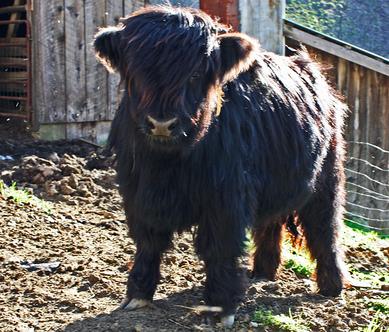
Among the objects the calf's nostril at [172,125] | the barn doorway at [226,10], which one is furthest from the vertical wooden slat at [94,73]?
the calf's nostril at [172,125]

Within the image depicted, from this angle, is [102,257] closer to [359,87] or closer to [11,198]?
[11,198]

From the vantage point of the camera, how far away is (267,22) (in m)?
10.5

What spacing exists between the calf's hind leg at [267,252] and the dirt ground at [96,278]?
0.13 metres

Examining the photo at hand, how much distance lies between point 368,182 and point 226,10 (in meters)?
3.16

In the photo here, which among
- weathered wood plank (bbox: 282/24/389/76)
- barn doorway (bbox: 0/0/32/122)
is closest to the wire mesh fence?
weathered wood plank (bbox: 282/24/389/76)

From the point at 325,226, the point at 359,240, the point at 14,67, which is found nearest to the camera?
the point at 325,226

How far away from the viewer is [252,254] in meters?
Answer: 6.19

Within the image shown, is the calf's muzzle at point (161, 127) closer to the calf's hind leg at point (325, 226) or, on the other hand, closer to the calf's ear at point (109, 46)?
the calf's ear at point (109, 46)

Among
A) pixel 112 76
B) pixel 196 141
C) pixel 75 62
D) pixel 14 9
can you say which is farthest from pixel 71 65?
pixel 196 141

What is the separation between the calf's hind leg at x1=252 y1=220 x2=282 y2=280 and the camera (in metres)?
6.02

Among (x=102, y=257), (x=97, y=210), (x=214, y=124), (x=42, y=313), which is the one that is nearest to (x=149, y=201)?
(x=214, y=124)

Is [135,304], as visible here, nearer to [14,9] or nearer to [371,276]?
[371,276]

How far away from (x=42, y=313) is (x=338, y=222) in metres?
2.38

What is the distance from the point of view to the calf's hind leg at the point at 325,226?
5.91m
